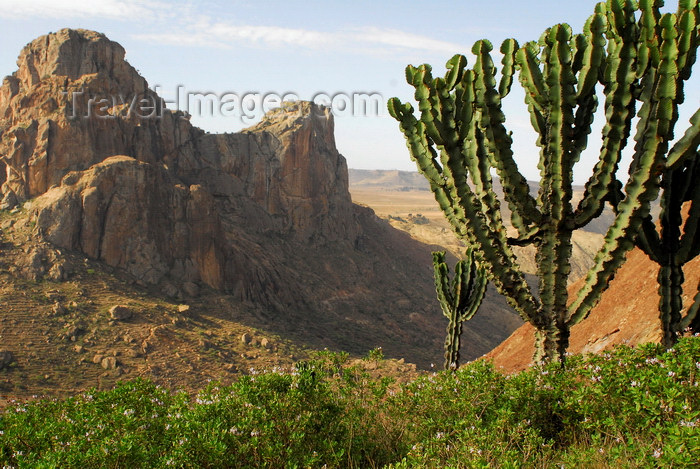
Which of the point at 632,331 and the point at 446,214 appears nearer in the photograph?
the point at 446,214

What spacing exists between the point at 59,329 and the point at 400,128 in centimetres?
2179

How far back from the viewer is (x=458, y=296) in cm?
1174

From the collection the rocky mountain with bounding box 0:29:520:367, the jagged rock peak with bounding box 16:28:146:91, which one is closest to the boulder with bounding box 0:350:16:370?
the rocky mountain with bounding box 0:29:520:367

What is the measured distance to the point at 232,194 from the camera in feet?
135

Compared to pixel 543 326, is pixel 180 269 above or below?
below

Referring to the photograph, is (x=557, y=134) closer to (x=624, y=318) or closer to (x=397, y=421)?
(x=397, y=421)

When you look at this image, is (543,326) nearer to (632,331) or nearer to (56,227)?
(632,331)

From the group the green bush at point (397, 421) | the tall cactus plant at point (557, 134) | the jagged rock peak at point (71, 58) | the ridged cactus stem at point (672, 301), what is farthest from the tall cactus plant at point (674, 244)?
the jagged rock peak at point (71, 58)

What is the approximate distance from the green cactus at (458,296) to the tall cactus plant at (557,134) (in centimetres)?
387

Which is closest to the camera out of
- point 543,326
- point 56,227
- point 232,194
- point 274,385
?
point 274,385

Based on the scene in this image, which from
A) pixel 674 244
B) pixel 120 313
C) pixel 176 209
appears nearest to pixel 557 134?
pixel 674 244

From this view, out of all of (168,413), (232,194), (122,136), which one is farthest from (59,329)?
(168,413)

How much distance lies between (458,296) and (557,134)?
220 inches

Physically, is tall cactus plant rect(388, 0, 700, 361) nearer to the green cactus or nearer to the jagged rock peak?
the green cactus
